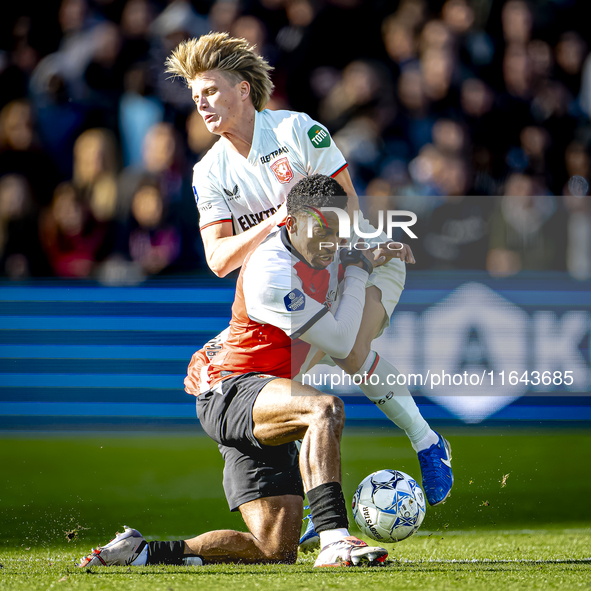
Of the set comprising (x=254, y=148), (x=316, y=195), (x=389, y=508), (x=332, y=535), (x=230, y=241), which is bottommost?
(x=389, y=508)

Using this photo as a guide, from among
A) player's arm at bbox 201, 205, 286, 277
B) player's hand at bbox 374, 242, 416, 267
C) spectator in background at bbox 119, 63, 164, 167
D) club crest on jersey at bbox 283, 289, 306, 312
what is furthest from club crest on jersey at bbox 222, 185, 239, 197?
spectator in background at bbox 119, 63, 164, 167

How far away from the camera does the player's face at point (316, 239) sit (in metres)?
3.63

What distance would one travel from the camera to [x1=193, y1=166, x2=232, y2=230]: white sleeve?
4.35 m

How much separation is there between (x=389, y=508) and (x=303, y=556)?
55 cm

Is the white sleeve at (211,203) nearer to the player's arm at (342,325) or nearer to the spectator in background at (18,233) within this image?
the player's arm at (342,325)

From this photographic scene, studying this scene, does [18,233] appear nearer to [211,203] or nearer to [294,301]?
[211,203]

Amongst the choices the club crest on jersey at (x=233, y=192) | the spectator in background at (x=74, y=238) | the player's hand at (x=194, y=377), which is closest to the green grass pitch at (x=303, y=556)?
the player's hand at (x=194, y=377)

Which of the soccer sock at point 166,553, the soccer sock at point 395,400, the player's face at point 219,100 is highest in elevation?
the player's face at point 219,100

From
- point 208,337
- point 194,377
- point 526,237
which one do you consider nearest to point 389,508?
point 194,377

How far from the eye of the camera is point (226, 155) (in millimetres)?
4391

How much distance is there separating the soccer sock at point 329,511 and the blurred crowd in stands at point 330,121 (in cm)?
350

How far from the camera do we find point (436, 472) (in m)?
4.12

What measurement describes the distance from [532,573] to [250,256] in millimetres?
1783

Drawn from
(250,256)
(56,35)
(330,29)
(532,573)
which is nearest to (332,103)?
(330,29)
